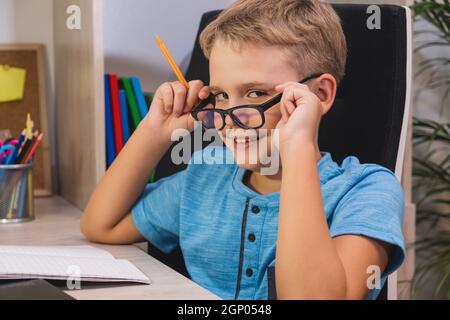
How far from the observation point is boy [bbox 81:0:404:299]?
900mm

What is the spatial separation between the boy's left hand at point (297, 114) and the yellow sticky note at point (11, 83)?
943mm

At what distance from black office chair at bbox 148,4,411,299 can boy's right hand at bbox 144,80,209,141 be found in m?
0.22

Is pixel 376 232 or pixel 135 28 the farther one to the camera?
pixel 135 28

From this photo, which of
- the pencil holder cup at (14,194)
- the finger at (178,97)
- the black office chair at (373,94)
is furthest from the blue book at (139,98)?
the black office chair at (373,94)

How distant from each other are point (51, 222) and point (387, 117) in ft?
2.14

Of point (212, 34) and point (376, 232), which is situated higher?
point (212, 34)

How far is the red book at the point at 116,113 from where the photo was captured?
1.55 m

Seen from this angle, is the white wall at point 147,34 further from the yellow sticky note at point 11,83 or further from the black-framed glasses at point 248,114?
the black-framed glasses at point 248,114

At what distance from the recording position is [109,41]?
1.76m

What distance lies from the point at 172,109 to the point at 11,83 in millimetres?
666

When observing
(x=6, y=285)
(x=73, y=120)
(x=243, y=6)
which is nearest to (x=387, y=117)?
(x=243, y=6)
